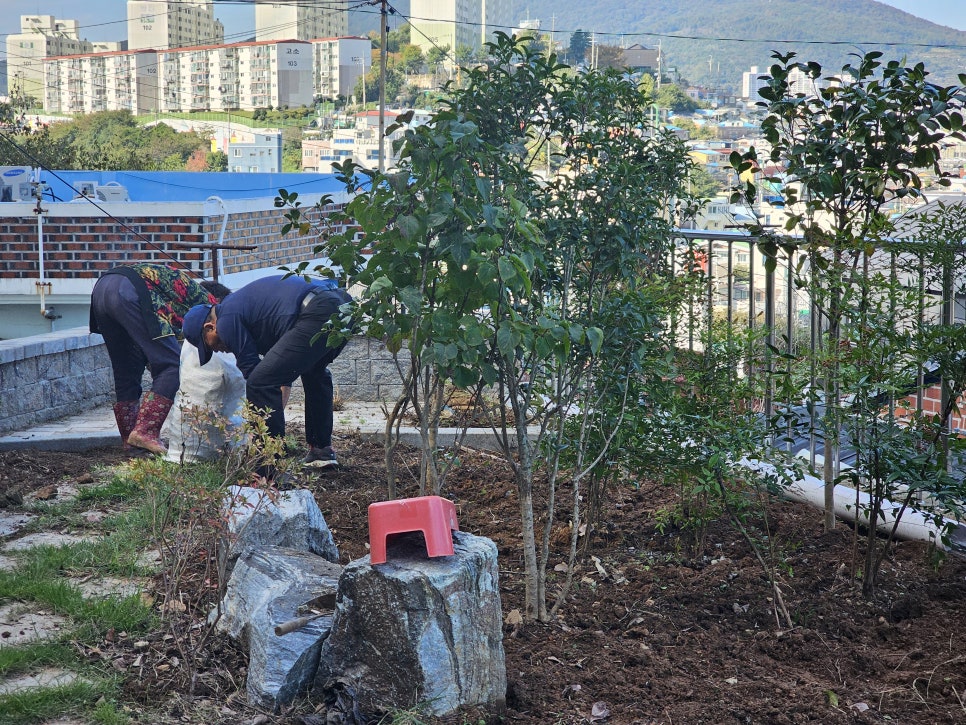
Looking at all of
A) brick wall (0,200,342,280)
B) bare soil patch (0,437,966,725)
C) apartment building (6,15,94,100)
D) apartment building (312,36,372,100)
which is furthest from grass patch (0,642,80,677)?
apartment building (6,15,94,100)

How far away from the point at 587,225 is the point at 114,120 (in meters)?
88.4

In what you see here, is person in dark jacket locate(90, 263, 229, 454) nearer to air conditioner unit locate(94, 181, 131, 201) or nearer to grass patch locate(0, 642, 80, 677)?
grass patch locate(0, 642, 80, 677)

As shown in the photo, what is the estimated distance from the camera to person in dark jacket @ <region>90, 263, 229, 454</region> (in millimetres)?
6672

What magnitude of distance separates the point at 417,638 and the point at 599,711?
0.59 m

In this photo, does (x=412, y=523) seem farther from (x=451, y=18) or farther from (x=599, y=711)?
(x=451, y=18)

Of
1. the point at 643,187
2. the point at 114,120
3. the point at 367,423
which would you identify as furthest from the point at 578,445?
the point at 114,120

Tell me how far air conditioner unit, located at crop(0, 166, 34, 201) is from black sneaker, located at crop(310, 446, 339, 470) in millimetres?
15627

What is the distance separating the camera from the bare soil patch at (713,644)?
2.85 metres

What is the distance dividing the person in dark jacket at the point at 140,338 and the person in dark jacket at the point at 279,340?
72 centimetres

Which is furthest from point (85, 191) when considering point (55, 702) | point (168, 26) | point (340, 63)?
point (168, 26)

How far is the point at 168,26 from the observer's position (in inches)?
5310

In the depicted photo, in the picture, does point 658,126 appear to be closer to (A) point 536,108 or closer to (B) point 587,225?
(A) point 536,108

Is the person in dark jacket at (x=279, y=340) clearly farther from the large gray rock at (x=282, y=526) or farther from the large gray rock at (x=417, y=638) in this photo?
the large gray rock at (x=417, y=638)

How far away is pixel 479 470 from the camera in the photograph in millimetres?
5695
